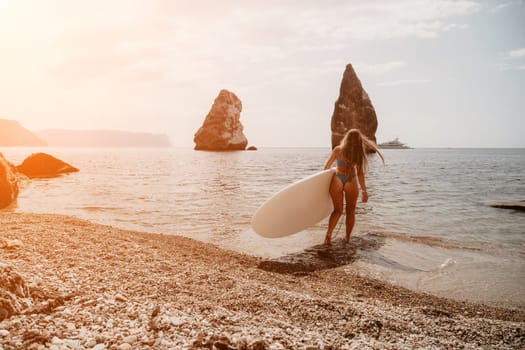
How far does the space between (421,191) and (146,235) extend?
12.7 meters

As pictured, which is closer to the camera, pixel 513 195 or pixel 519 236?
pixel 519 236

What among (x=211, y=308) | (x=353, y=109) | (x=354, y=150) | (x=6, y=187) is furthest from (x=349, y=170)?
(x=353, y=109)

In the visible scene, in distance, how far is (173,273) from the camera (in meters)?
4.02

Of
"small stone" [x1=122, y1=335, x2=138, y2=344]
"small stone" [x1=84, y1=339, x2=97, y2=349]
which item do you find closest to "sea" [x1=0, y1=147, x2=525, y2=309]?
"small stone" [x1=122, y1=335, x2=138, y2=344]

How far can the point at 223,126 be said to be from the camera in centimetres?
9081

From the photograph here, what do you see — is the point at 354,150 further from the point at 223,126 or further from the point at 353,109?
the point at 223,126

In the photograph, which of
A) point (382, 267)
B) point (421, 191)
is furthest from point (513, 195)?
point (382, 267)

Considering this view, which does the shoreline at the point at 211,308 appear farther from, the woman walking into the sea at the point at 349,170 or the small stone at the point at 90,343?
the woman walking into the sea at the point at 349,170

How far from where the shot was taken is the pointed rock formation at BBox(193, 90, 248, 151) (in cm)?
9112

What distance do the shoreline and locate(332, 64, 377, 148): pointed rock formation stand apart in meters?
73.4

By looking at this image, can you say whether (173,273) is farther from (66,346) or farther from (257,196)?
(257,196)

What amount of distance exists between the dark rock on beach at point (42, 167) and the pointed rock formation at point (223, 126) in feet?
229

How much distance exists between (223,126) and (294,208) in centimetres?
8627

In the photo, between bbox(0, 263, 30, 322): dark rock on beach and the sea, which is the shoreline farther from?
the sea
